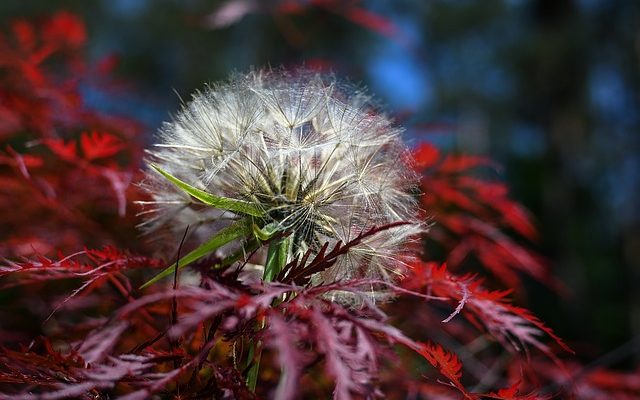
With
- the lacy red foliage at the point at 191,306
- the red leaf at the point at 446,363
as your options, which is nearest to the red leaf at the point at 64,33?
the lacy red foliage at the point at 191,306

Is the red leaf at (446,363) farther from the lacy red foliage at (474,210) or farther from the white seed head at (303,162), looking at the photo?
the lacy red foliage at (474,210)

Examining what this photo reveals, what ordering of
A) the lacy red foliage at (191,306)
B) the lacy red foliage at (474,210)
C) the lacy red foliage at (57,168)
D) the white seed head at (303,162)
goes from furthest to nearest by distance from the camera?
the lacy red foliage at (474,210) < the lacy red foliage at (57,168) < the white seed head at (303,162) < the lacy red foliage at (191,306)

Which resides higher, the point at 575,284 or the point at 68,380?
the point at 575,284

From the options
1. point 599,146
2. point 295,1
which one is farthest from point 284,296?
point 599,146

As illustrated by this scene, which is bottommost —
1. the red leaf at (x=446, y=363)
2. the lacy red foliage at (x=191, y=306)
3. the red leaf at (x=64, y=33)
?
the red leaf at (x=446, y=363)

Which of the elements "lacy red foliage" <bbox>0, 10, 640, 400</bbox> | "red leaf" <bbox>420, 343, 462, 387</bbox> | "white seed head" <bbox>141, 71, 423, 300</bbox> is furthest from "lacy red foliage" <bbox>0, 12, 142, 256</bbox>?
"red leaf" <bbox>420, 343, 462, 387</bbox>

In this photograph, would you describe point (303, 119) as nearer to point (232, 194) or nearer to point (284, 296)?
point (232, 194)

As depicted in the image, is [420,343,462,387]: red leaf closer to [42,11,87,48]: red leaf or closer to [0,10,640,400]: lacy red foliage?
[0,10,640,400]: lacy red foliage
